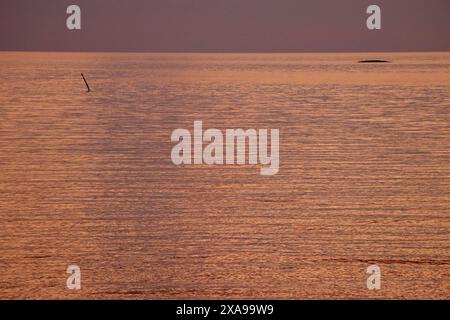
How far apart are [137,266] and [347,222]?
9.44 ft

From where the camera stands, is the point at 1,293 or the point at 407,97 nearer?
the point at 1,293

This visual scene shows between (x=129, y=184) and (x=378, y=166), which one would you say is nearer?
(x=129, y=184)

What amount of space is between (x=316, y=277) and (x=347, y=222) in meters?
2.12

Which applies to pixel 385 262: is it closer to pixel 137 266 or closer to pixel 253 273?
pixel 253 273

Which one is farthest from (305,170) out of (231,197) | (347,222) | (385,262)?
(385,262)

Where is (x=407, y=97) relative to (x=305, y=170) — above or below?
above

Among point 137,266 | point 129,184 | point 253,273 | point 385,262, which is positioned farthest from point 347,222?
point 129,184

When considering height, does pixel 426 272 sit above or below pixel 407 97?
below

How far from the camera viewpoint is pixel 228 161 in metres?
13.2

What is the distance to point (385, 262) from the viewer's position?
288 inches
